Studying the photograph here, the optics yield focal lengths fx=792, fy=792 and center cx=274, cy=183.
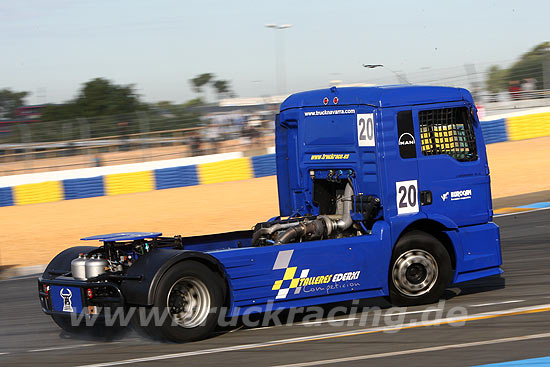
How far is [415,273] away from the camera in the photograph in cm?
793

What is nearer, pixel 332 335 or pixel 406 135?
pixel 332 335

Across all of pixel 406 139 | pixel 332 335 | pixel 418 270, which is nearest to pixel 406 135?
pixel 406 139

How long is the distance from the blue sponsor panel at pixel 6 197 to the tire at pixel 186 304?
18.6 m

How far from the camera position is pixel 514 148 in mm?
28078

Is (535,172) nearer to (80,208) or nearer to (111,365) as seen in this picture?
(80,208)

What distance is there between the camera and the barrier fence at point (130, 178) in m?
24.7

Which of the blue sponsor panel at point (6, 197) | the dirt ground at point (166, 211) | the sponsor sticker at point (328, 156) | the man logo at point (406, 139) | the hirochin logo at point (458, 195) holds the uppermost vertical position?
the man logo at point (406, 139)

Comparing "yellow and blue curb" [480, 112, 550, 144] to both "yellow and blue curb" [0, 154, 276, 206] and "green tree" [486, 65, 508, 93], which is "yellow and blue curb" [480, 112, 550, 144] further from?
"yellow and blue curb" [0, 154, 276, 206]

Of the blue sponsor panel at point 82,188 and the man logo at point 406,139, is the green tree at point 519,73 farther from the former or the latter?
the man logo at point 406,139

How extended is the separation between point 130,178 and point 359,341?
19582mm

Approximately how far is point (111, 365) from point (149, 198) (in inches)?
677

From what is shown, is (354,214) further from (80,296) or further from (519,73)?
(519,73)

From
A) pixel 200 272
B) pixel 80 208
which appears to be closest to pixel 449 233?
pixel 200 272

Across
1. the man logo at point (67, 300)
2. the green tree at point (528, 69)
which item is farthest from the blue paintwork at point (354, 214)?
the green tree at point (528, 69)
